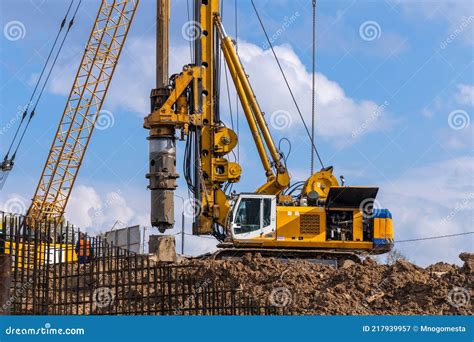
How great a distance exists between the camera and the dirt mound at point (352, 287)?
16.8m

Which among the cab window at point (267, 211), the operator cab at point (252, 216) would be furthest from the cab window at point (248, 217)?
the cab window at point (267, 211)

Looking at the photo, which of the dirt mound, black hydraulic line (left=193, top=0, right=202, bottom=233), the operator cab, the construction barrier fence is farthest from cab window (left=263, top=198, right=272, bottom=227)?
the construction barrier fence

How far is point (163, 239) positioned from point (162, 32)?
6.49 metres

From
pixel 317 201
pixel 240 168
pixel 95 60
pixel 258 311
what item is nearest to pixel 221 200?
pixel 240 168

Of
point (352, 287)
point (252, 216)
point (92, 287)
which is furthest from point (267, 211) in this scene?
point (92, 287)

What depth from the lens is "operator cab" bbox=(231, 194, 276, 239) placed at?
22.8m

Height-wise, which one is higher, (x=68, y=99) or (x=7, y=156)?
(x=68, y=99)

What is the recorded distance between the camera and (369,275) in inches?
731

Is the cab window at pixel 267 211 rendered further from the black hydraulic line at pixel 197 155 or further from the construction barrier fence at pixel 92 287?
the construction barrier fence at pixel 92 287

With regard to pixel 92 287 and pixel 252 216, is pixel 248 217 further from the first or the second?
pixel 92 287

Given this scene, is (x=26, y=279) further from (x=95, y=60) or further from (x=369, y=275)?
(x=95, y=60)

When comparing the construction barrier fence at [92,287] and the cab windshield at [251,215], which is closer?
the construction barrier fence at [92,287]

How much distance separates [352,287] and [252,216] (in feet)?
18.0

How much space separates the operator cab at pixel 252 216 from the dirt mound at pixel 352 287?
269cm
